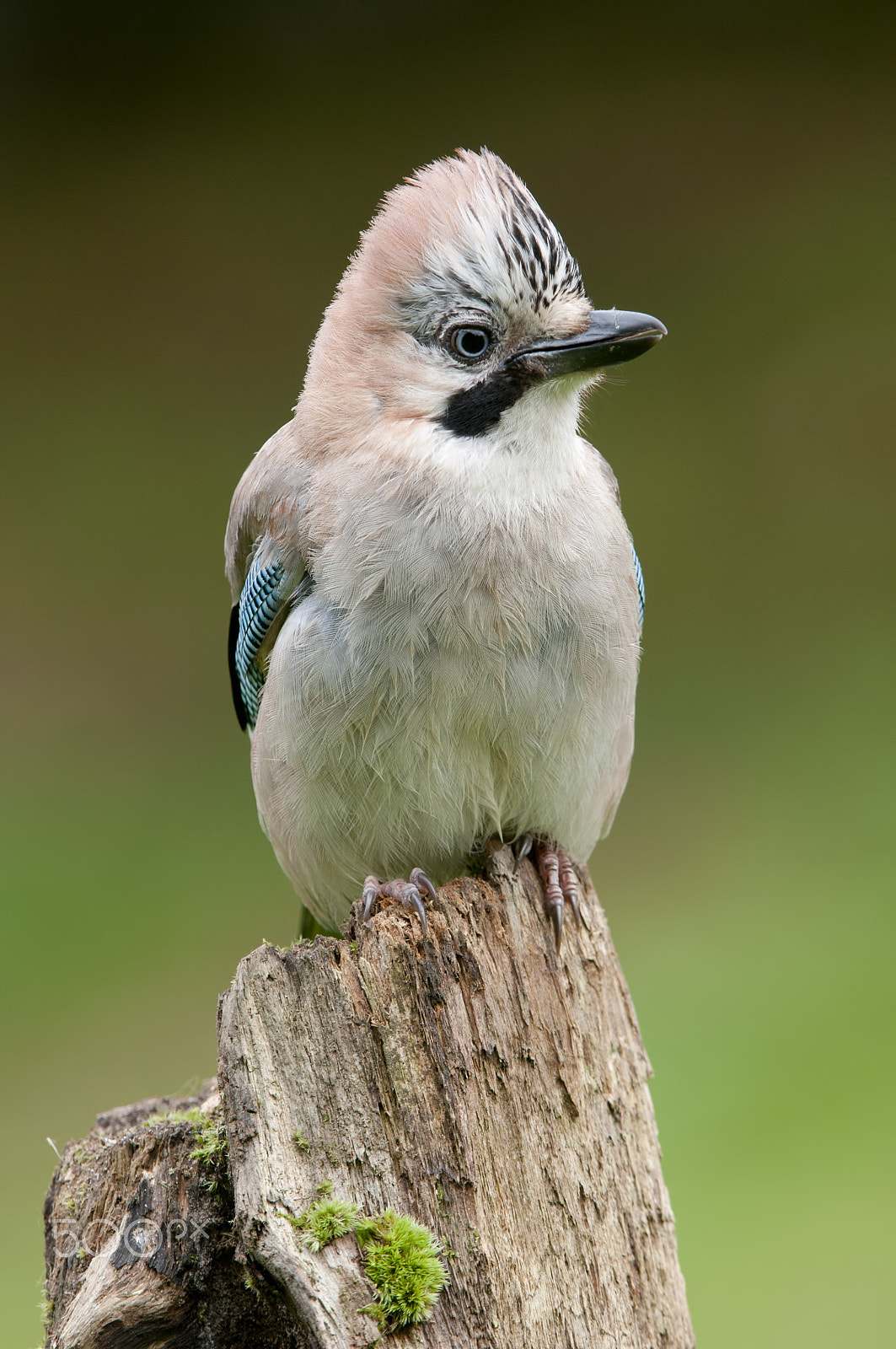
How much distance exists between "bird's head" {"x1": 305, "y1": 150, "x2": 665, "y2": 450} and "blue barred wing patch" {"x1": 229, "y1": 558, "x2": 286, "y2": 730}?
22.5 inches

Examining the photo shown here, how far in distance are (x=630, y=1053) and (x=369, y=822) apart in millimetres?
913

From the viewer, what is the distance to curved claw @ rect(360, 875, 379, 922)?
3.48 metres

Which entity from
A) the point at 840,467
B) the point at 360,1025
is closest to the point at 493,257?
the point at 360,1025

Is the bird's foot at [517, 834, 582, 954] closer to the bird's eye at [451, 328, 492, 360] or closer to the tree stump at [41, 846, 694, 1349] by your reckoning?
the tree stump at [41, 846, 694, 1349]

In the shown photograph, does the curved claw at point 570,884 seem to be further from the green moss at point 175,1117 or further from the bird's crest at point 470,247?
the bird's crest at point 470,247

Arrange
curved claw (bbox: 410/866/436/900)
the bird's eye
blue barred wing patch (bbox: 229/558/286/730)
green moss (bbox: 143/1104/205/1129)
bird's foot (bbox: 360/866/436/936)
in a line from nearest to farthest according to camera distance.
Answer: green moss (bbox: 143/1104/205/1129), bird's foot (bbox: 360/866/436/936), curved claw (bbox: 410/866/436/900), the bird's eye, blue barred wing patch (bbox: 229/558/286/730)

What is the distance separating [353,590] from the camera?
370cm

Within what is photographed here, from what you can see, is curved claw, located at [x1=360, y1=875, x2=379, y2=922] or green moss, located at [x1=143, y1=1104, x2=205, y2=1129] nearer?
green moss, located at [x1=143, y1=1104, x2=205, y2=1129]

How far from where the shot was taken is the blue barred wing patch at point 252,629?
13.5 ft

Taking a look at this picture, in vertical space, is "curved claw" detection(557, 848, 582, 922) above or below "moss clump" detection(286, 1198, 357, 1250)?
above

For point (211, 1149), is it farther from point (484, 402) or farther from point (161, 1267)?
point (484, 402)

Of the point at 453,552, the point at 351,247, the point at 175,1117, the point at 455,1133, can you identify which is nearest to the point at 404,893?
the point at 455,1133

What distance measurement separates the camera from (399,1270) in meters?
2.86

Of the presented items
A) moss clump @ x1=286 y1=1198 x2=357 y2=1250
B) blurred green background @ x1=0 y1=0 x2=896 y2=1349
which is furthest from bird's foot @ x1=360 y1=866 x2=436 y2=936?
blurred green background @ x1=0 y1=0 x2=896 y2=1349
